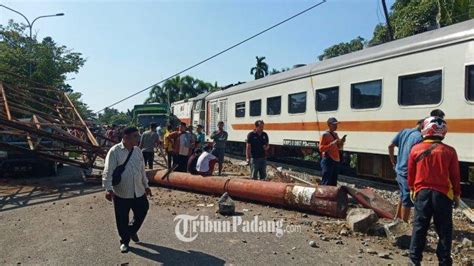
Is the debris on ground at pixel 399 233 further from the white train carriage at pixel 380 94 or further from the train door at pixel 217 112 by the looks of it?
the train door at pixel 217 112

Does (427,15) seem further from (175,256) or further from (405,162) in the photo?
(175,256)

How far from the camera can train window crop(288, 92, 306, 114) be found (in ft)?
40.2

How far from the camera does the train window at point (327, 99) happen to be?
10875 mm

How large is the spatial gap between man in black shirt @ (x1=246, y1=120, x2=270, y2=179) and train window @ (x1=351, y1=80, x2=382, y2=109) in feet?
7.73

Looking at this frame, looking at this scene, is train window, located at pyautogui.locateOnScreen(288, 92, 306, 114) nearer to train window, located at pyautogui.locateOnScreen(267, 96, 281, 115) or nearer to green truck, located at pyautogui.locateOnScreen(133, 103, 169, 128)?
train window, located at pyautogui.locateOnScreen(267, 96, 281, 115)

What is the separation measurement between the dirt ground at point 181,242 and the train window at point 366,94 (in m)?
3.22

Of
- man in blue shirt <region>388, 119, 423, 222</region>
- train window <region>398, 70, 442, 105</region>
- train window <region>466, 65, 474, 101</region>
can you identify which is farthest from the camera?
train window <region>398, 70, 442, 105</region>

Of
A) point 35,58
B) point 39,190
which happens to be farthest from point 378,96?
point 35,58

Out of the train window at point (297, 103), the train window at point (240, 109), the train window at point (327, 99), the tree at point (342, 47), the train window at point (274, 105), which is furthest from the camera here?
the tree at point (342, 47)

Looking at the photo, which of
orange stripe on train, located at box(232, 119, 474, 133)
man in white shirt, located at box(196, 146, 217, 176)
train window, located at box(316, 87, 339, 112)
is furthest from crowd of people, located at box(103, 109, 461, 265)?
train window, located at box(316, 87, 339, 112)

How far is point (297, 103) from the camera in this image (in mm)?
12570

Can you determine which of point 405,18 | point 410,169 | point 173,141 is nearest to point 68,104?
point 173,141

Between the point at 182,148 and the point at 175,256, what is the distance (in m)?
6.02

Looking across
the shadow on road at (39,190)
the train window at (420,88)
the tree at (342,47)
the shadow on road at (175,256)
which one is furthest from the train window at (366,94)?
the tree at (342,47)
